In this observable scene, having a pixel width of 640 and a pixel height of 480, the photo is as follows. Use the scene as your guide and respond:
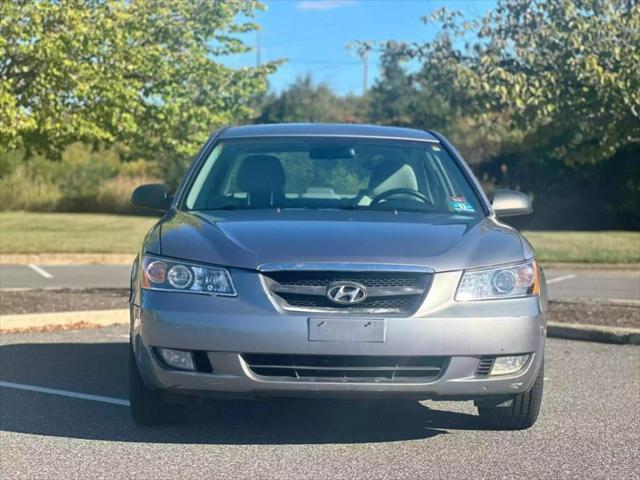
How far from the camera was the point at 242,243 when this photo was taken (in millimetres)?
5113

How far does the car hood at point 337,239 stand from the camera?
498cm

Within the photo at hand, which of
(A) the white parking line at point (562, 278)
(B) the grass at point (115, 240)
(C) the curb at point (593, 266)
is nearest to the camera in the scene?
(A) the white parking line at point (562, 278)

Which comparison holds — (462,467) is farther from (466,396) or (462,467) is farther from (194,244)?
(194,244)

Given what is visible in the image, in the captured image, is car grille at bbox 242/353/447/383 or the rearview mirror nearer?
car grille at bbox 242/353/447/383

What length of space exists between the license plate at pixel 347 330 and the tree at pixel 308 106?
4560 cm

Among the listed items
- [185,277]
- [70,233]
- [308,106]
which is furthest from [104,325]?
[308,106]

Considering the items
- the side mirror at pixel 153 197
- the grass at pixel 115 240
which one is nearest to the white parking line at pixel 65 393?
the side mirror at pixel 153 197

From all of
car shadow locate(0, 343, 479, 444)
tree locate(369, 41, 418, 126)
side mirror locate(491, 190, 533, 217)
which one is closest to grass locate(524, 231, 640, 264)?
side mirror locate(491, 190, 533, 217)

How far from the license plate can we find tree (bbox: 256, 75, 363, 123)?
45604 mm

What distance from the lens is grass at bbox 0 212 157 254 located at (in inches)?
802

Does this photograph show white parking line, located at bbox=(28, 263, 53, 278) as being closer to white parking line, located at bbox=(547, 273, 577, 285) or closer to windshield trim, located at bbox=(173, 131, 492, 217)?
white parking line, located at bbox=(547, 273, 577, 285)

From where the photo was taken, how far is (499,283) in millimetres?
5117

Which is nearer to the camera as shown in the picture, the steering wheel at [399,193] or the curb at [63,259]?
the steering wheel at [399,193]

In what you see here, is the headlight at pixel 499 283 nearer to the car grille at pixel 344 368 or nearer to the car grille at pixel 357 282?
the car grille at pixel 357 282
